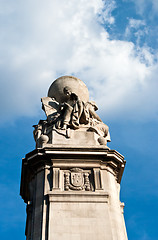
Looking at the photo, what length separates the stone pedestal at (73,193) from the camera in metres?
15.2

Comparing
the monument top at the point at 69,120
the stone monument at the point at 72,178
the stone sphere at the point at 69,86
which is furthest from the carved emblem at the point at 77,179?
the stone sphere at the point at 69,86

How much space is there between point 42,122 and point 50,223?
6895 mm

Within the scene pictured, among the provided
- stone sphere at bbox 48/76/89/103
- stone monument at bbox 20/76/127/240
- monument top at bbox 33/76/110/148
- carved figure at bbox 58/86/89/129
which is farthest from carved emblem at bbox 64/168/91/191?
stone sphere at bbox 48/76/89/103

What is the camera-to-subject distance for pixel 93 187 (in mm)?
16703

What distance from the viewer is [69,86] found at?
22.0 m

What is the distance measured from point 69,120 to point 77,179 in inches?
154

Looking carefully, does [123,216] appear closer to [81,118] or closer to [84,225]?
[84,225]

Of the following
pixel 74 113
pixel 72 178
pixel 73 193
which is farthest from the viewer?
pixel 74 113

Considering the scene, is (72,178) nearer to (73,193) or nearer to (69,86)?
(73,193)

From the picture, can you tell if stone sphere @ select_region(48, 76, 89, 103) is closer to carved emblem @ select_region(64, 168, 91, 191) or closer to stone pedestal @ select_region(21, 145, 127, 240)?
stone pedestal @ select_region(21, 145, 127, 240)

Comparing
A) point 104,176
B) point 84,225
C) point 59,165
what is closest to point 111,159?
point 104,176

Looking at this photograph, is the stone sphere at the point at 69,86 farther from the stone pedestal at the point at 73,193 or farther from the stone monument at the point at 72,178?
the stone pedestal at the point at 73,193

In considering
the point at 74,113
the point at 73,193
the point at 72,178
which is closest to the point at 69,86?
the point at 74,113

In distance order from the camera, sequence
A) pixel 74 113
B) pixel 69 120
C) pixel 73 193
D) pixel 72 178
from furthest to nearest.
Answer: pixel 74 113 → pixel 69 120 → pixel 72 178 → pixel 73 193
